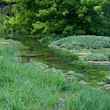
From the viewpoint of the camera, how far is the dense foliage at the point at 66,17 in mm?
20500

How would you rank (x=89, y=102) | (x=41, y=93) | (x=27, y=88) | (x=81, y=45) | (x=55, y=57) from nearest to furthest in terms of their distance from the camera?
(x=89, y=102), (x=41, y=93), (x=27, y=88), (x=55, y=57), (x=81, y=45)

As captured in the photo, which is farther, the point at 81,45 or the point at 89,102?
the point at 81,45

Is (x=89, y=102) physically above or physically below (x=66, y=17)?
above

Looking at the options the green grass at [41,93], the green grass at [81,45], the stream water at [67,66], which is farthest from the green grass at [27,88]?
the green grass at [81,45]

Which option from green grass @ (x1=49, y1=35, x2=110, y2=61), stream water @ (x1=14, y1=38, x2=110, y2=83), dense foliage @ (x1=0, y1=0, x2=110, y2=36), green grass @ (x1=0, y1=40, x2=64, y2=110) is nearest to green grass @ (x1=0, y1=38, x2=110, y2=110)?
green grass @ (x1=0, y1=40, x2=64, y2=110)

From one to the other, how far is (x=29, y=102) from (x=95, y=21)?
15.0 metres

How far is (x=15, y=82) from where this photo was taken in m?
7.07

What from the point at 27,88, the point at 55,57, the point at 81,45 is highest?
the point at 27,88

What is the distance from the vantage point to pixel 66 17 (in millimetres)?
21344

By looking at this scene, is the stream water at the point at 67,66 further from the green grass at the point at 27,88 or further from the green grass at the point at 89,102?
the green grass at the point at 89,102

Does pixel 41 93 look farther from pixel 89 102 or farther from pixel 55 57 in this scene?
pixel 55 57

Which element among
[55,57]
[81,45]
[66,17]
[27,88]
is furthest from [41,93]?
[66,17]

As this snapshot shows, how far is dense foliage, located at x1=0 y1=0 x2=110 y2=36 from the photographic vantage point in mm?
20500

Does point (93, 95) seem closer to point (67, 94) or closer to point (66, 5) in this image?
point (67, 94)
